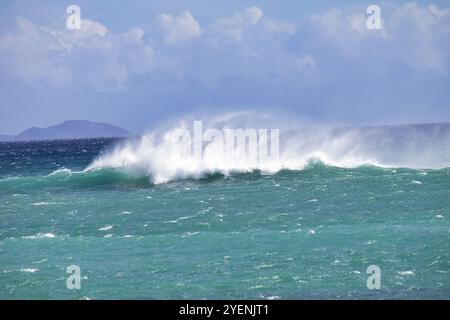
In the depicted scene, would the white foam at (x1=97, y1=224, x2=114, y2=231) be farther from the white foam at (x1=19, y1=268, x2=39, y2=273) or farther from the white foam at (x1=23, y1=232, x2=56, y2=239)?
the white foam at (x1=19, y1=268, x2=39, y2=273)

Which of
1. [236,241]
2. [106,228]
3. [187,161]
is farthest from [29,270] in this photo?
[187,161]

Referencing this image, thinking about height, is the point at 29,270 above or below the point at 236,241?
below

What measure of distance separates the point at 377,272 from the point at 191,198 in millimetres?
15189

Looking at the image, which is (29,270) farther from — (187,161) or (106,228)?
(187,161)

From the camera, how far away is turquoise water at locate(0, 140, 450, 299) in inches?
590

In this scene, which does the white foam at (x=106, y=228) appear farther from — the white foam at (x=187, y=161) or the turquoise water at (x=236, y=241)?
the white foam at (x=187, y=161)

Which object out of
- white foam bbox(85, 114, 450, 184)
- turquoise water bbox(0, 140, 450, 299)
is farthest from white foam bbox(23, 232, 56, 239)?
white foam bbox(85, 114, 450, 184)

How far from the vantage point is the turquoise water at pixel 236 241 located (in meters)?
15.0

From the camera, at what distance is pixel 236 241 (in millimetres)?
19547

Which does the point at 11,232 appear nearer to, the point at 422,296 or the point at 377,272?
the point at 377,272

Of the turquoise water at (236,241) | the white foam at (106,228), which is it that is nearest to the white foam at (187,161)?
the turquoise water at (236,241)

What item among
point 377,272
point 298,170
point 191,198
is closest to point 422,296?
point 377,272

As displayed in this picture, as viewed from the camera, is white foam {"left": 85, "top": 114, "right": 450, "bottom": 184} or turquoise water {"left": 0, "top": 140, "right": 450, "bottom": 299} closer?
turquoise water {"left": 0, "top": 140, "right": 450, "bottom": 299}

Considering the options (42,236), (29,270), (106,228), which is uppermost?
(106,228)
